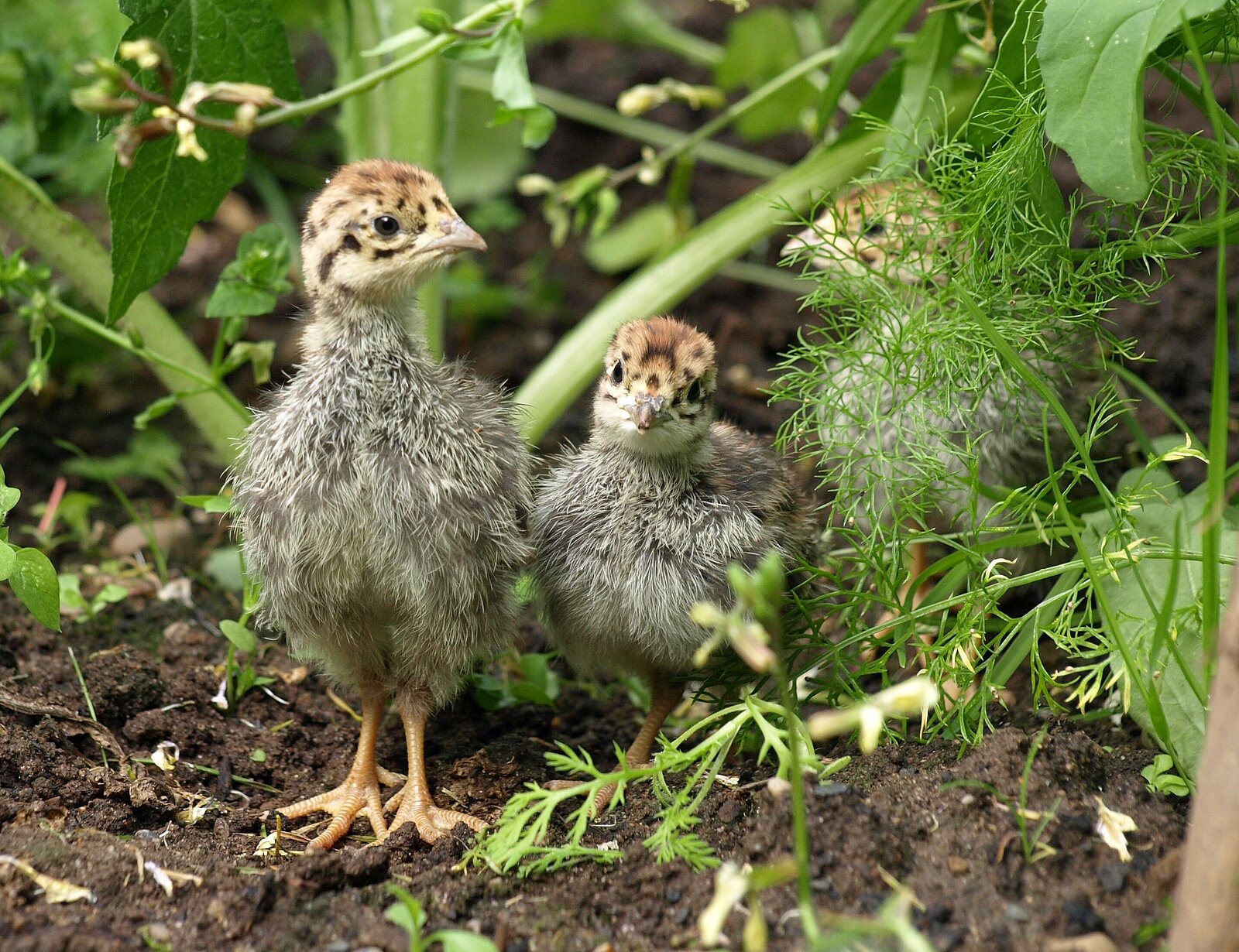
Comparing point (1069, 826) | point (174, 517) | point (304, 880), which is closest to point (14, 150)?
point (174, 517)

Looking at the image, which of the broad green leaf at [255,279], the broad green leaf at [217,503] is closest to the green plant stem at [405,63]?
the broad green leaf at [255,279]

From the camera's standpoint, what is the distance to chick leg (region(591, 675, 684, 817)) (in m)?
3.56

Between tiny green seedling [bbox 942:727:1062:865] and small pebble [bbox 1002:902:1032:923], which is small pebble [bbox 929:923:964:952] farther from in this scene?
tiny green seedling [bbox 942:727:1062:865]

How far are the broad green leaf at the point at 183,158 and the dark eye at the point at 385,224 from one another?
0.74m

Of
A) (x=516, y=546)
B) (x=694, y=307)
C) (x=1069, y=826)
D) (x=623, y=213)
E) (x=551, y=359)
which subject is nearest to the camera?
(x=1069, y=826)

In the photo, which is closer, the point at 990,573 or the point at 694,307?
the point at 990,573

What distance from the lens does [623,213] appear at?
22.2 ft

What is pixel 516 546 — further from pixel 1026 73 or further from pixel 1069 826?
pixel 1026 73

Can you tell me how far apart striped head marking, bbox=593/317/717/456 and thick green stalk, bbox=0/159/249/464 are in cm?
138

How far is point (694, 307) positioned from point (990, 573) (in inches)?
122

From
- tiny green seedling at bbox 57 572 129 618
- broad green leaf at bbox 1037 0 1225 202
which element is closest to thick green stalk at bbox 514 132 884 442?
tiny green seedling at bbox 57 572 129 618

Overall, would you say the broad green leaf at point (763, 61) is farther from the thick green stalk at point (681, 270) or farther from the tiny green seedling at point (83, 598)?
the tiny green seedling at point (83, 598)

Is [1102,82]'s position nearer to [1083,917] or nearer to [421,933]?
[1083,917]

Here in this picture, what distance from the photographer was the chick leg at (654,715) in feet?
11.7
